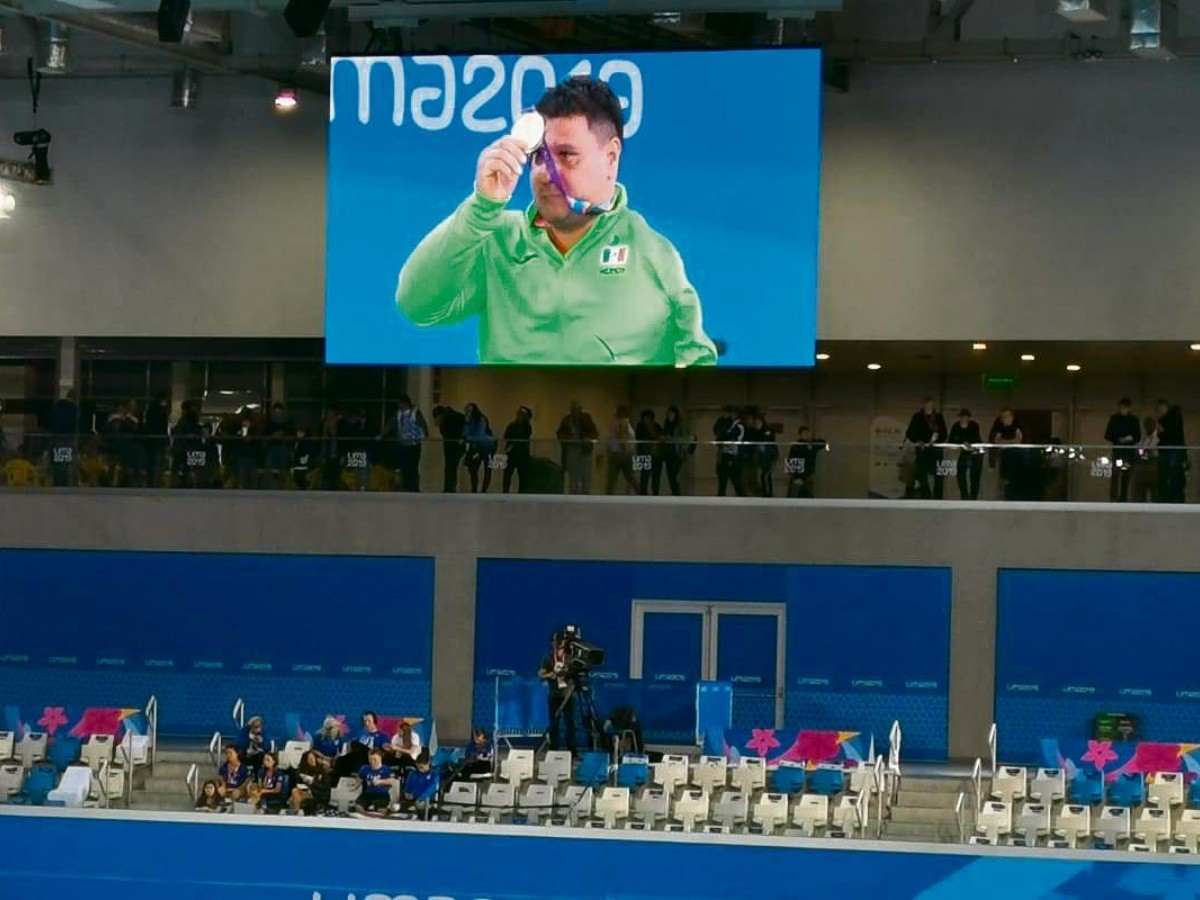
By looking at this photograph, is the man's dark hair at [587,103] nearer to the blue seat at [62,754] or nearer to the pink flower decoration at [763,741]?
the pink flower decoration at [763,741]

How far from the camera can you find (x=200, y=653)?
82.1ft

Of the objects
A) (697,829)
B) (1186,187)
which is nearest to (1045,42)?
(1186,187)

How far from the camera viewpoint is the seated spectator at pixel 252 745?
60.9ft

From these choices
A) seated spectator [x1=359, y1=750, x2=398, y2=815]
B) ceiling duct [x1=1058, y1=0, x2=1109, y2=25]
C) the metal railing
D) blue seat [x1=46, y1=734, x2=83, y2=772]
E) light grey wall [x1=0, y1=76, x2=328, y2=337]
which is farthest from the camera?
light grey wall [x1=0, y1=76, x2=328, y2=337]

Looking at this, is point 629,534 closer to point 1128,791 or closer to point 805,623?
point 805,623

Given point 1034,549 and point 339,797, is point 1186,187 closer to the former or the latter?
point 1034,549

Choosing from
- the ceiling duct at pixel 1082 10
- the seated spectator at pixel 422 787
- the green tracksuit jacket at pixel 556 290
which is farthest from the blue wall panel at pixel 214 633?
the ceiling duct at pixel 1082 10

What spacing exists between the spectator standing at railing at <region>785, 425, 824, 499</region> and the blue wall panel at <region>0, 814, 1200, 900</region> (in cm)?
1030

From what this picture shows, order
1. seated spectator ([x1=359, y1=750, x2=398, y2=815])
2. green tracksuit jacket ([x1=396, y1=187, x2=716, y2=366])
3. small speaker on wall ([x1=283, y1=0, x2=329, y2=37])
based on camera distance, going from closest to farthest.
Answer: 1. small speaker on wall ([x1=283, y1=0, x2=329, y2=37])
2. seated spectator ([x1=359, y1=750, x2=398, y2=815])
3. green tracksuit jacket ([x1=396, y1=187, x2=716, y2=366])

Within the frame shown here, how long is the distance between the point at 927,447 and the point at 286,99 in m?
9.47

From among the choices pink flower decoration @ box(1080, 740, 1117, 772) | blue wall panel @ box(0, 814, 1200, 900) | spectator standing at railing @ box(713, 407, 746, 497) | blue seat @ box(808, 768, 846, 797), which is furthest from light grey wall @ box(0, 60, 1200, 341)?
blue wall panel @ box(0, 814, 1200, 900)

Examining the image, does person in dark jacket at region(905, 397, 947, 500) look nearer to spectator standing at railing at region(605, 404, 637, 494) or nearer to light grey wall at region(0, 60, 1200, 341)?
light grey wall at region(0, 60, 1200, 341)

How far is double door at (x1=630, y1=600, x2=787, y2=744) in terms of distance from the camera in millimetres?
24172

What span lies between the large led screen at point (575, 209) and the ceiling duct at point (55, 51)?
14.6 ft
